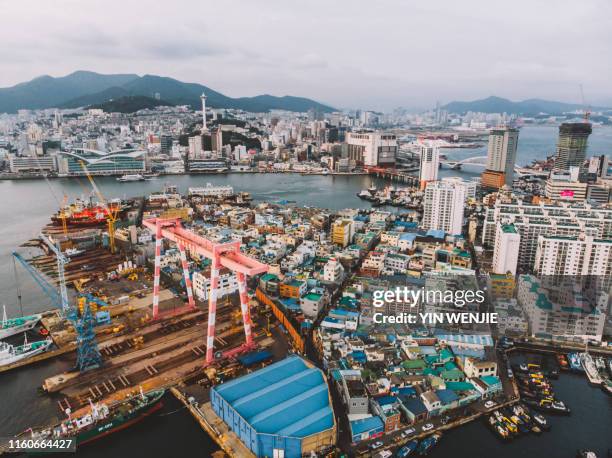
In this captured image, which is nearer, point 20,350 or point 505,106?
point 20,350

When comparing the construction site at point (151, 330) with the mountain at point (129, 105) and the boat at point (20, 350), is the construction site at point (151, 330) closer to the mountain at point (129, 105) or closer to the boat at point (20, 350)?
the boat at point (20, 350)

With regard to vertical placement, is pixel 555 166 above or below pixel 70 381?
above

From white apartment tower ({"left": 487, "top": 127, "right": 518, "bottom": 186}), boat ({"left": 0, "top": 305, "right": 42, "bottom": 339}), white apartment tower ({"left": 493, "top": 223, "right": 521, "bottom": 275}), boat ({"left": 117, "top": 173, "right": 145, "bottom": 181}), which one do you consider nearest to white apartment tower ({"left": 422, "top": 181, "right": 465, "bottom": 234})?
white apartment tower ({"left": 493, "top": 223, "right": 521, "bottom": 275})

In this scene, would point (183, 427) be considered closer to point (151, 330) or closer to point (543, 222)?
point (151, 330)

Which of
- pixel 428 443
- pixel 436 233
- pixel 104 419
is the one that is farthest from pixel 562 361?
pixel 104 419

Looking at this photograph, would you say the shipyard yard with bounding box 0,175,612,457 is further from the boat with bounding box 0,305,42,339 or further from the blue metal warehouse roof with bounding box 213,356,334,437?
the boat with bounding box 0,305,42,339

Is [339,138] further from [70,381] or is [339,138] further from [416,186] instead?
[70,381]

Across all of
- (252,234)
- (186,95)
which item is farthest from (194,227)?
A: (186,95)
